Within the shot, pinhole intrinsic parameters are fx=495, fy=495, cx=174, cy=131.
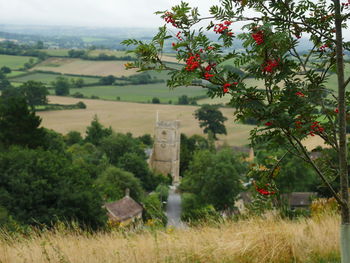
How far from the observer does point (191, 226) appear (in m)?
8.68

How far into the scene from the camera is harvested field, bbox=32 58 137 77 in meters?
88.4

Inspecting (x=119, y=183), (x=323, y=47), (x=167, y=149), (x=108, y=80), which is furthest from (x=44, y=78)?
(x=323, y=47)

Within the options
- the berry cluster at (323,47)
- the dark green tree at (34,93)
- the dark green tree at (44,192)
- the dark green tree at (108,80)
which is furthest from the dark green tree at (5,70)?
the berry cluster at (323,47)

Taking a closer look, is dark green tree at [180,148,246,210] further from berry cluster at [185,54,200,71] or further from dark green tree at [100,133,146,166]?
berry cluster at [185,54,200,71]

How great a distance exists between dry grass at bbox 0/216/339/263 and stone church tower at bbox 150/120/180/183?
5309 cm

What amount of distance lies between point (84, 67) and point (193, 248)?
90030 millimetres

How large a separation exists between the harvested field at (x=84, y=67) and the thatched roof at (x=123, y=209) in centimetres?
5287

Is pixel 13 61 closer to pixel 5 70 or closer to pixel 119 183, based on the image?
pixel 5 70

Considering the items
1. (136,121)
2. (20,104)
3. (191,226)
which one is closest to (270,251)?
(191,226)

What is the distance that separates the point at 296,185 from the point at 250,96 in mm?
32179

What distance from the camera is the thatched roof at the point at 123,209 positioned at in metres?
31.8

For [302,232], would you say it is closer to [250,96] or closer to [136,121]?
[250,96]

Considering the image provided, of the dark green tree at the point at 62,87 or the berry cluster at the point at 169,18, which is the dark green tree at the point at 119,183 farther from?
the berry cluster at the point at 169,18

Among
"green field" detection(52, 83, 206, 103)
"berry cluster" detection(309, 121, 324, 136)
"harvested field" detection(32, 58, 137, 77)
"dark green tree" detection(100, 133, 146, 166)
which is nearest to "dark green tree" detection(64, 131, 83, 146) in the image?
"dark green tree" detection(100, 133, 146, 166)
